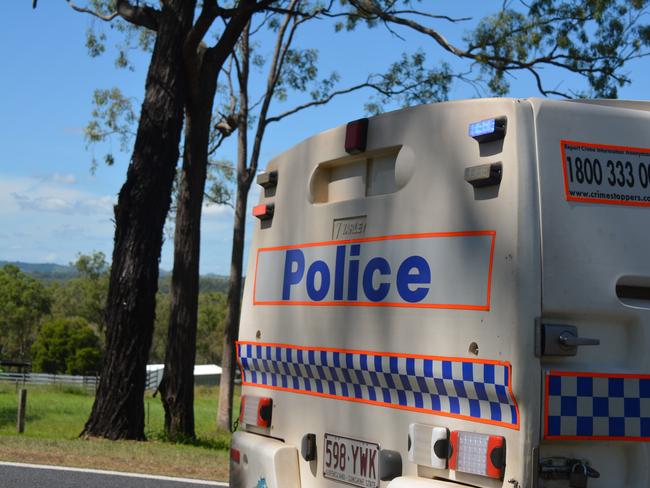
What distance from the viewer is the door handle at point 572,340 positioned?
3.69 m

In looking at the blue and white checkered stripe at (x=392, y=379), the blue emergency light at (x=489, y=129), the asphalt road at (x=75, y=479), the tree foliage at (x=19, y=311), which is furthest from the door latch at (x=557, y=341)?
the tree foliage at (x=19, y=311)

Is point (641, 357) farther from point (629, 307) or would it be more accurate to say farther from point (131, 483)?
point (131, 483)

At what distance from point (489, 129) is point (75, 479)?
6.29 metres

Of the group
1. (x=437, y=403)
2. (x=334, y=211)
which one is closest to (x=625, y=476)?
(x=437, y=403)

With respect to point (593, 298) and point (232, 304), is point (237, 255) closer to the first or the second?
point (232, 304)

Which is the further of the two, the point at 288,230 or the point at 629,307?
the point at 288,230

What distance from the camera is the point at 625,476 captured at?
3865 millimetres

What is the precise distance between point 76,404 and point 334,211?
4118 centimetres

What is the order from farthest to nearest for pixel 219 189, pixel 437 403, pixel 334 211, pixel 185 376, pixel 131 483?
pixel 219 189, pixel 185 376, pixel 131 483, pixel 334 211, pixel 437 403

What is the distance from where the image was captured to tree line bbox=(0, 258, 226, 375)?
99000mm

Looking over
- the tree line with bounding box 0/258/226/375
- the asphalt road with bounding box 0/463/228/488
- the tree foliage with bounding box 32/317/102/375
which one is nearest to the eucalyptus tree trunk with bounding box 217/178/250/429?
the asphalt road with bounding box 0/463/228/488

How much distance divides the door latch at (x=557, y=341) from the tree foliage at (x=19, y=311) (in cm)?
11054

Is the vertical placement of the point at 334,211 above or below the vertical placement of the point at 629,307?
above

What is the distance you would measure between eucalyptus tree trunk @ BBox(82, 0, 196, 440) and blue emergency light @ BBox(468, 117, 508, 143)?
10.1m
